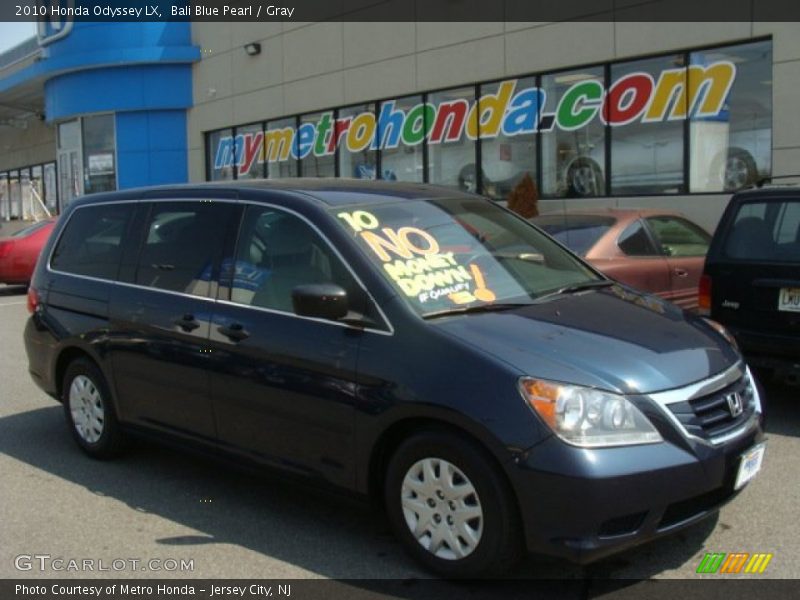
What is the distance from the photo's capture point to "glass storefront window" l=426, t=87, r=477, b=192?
16547 millimetres

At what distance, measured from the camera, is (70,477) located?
5340 millimetres

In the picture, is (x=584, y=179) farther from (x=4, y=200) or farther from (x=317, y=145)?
(x=4, y=200)

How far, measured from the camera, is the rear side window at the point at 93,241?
5.53 metres

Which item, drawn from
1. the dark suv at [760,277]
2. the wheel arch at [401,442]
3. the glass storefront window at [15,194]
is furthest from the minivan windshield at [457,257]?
the glass storefront window at [15,194]

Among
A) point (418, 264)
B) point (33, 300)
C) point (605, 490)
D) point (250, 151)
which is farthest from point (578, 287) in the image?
point (250, 151)

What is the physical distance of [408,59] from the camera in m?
17.2

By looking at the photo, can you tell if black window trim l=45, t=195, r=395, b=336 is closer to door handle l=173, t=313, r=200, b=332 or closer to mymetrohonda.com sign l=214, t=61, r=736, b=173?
door handle l=173, t=313, r=200, b=332

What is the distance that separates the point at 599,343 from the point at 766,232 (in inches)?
120

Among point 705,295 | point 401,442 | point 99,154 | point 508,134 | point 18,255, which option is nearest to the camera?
point 401,442

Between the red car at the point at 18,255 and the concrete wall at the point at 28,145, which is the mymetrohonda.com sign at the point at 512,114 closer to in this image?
the red car at the point at 18,255

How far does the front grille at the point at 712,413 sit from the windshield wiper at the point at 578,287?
96cm

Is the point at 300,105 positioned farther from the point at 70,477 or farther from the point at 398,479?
the point at 398,479

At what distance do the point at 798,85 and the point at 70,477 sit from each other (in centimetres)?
1063

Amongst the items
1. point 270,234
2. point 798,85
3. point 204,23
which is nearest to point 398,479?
point 270,234
